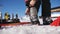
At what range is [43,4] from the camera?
94cm

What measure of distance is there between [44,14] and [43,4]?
0.07 m

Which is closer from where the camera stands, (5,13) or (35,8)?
(35,8)

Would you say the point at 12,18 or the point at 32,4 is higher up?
the point at 32,4

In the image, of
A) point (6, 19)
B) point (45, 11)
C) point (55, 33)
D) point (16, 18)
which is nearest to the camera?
point (55, 33)

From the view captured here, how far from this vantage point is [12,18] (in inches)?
69.5

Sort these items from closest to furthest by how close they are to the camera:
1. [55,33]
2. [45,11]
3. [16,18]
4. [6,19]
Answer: [55,33]
[45,11]
[6,19]
[16,18]

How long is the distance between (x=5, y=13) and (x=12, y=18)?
12 centimetres

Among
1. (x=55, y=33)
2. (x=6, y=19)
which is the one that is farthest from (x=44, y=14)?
(x=6, y=19)

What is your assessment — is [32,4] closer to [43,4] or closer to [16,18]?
[43,4]

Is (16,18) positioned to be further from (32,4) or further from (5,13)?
(32,4)

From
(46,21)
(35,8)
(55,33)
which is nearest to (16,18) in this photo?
(46,21)

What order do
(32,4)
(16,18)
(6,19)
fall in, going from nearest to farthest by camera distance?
1. (32,4)
2. (6,19)
3. (16,18)

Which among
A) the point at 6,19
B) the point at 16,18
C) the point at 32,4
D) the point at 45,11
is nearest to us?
the point at 32,4

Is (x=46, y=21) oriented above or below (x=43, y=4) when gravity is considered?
below
